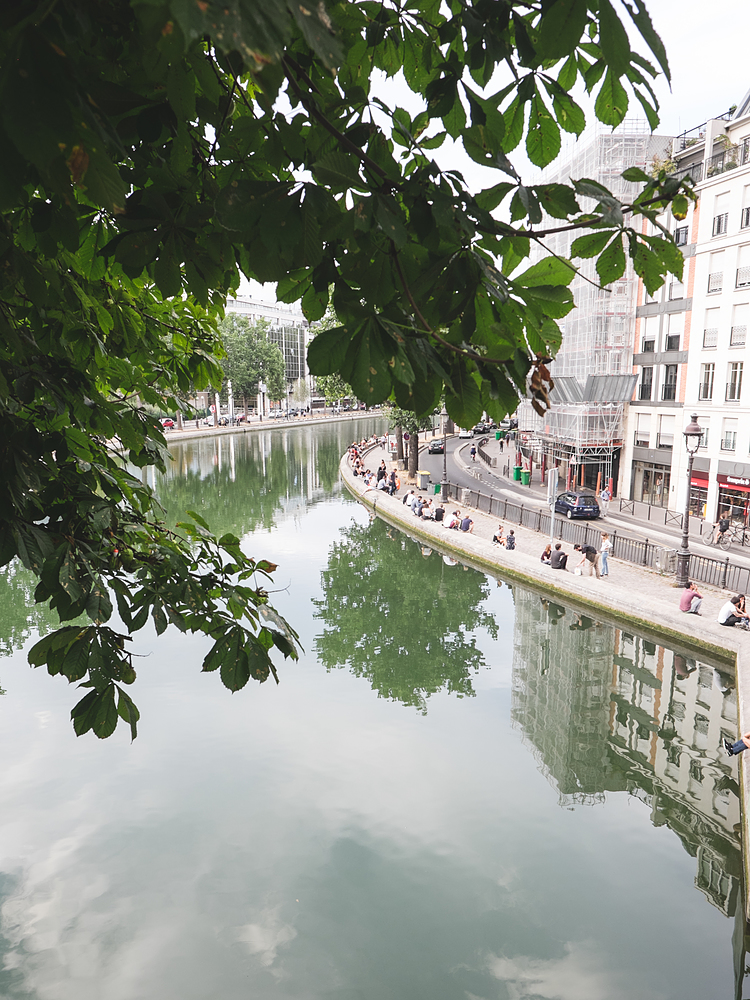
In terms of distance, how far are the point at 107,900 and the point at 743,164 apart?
27.0 m

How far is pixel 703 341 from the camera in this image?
82.3ft

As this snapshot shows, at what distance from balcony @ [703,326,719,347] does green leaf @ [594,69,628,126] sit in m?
25.2

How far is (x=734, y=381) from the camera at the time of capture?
2373cm

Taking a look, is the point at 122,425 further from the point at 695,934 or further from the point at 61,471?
the point at 695,934

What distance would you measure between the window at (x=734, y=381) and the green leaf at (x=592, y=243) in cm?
2442

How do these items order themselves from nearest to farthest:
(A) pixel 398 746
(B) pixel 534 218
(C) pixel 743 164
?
(B) pixel 534 218 < (A) pixel 398 746 < (C) pixel 743 164

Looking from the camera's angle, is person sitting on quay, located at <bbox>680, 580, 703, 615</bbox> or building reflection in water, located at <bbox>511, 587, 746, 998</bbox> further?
person sitting on quay, located at <bbox>680, 580, 703, 615</bbox>

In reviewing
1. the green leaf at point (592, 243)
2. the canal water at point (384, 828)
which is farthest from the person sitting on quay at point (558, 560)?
the green leaf at point (592, 243)

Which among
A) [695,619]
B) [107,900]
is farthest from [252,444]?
[107,900]

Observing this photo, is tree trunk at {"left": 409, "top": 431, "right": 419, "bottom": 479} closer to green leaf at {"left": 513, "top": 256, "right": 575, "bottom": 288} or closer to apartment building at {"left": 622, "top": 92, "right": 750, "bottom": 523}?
apartment building at {"left": 622, "top": 92, "right": 750, "bottom": 523}

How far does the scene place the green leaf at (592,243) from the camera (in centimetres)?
212

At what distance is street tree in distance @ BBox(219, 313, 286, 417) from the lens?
7388 centimetres

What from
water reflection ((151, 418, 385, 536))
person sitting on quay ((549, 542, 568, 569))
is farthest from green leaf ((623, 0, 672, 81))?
person sitting on quay ((549, 542, 568, 569))

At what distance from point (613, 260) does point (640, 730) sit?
11279mm
